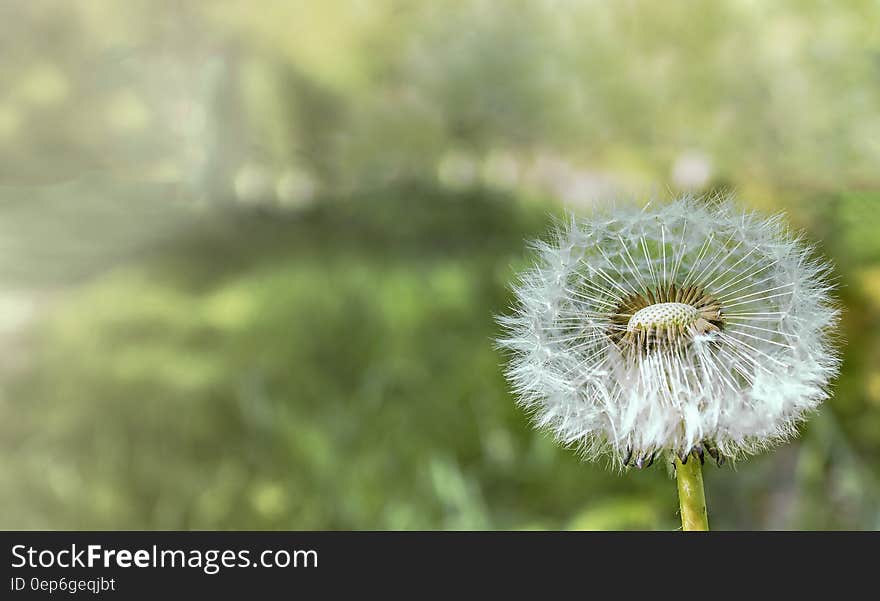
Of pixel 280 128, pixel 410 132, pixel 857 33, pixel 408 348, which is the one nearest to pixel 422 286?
pixel 408 348

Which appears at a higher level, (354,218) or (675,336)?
(354,218)

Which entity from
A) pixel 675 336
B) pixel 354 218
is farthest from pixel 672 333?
pixel 354 218

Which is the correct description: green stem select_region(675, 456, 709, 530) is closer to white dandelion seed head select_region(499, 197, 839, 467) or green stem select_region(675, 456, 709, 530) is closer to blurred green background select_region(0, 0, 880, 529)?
white dandelion seed head select_region(499, 197, 839, 467)

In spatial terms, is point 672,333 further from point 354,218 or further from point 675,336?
point 354,218

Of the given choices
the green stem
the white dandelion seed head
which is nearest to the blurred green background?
the white dandelion seed head

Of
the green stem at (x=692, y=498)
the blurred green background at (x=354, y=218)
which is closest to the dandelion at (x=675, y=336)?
the green stem at (x=692, y=498)

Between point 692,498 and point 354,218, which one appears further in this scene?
point 354,218
